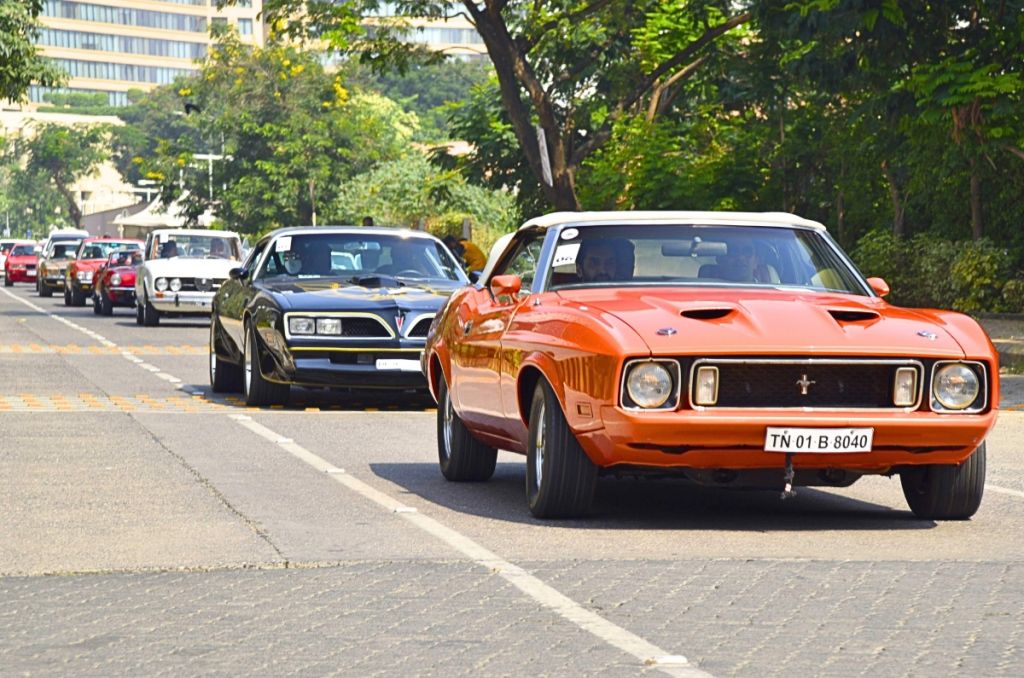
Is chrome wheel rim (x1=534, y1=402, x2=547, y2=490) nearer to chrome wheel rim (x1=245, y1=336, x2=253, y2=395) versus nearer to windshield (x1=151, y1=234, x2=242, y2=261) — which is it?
chrome wheel rim (x1=245, y1=336, x2=253, y2=395)

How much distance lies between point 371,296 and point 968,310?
17832mm

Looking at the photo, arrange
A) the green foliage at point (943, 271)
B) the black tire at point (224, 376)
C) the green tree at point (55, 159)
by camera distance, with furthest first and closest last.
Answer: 1. the green tree at point (55, 159)
2. the green foliage at point (943, 271)
3. the black tire at point (224, 376)

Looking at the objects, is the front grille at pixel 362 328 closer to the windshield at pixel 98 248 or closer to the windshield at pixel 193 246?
the windshield at pixel 193 246

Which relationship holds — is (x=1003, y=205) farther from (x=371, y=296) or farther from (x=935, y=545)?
(x=935, y=545)

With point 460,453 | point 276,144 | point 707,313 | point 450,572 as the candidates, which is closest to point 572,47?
point 460,453

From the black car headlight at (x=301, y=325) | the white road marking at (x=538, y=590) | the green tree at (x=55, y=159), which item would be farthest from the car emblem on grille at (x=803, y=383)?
the green tree at (x=55, y=159)

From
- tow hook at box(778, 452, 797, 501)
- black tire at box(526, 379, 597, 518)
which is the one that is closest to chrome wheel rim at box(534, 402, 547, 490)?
black tire at box(526, 379, 597, 518)

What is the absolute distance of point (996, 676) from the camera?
20.8ft

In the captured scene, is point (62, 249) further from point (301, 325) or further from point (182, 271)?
point (301, 325)

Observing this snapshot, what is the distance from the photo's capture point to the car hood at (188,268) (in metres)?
35.7

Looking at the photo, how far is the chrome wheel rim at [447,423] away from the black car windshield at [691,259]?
151 cm

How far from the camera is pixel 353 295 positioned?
17469mm

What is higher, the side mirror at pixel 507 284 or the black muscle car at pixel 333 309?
the side mirror at pixel 507 284

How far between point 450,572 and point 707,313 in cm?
199
